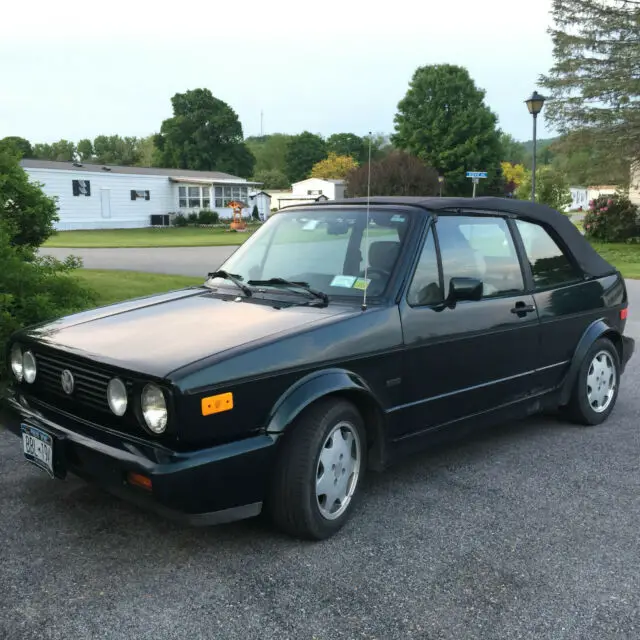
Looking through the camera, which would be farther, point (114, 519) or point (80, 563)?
point (114, 519)

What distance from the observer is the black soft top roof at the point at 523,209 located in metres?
4.29

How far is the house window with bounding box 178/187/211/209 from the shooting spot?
160 ft

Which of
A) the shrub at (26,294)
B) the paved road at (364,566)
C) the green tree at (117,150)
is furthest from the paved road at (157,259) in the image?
the green tree at (117,150)

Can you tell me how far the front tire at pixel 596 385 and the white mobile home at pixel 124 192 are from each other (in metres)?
35.1

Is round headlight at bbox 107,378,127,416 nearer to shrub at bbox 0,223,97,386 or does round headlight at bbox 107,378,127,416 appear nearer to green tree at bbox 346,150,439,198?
shrub at bbox 0,223,97,386

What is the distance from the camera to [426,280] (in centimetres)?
398

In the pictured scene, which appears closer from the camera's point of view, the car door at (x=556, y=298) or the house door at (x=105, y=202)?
the car door at (x=556, y=298)

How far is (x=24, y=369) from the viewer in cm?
371

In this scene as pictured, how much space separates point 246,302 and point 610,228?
27.0m

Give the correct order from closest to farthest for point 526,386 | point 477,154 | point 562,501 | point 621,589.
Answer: point 621,589, point 562,501, point 526,386, point 477,154

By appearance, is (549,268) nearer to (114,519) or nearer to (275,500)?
(275,500)

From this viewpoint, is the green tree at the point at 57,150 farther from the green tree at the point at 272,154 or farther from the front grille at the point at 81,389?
the front grille at the point at 81,389

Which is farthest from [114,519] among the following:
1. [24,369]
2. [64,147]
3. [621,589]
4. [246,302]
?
[64,147]

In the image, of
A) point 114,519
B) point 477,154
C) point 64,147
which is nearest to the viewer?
point 114,519
